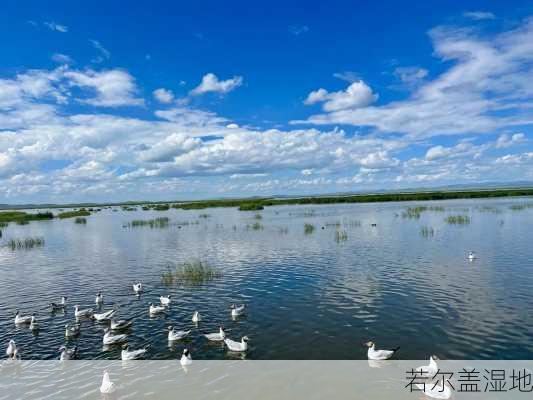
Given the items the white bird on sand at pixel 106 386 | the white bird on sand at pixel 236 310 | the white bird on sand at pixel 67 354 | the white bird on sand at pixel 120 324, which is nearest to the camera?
the white bird on sand at pixel 106 386

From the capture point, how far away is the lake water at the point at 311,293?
18844 mm

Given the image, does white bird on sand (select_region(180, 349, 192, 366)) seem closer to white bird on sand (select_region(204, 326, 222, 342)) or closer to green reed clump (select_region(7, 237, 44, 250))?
white bird on sand (select_region(204, 326, 222, 342))

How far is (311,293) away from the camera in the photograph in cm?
2730

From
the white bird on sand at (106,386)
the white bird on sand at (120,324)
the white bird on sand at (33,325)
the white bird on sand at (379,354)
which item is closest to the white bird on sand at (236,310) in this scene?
the white bird on sand at (120,324)

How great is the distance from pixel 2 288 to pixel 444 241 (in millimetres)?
43129

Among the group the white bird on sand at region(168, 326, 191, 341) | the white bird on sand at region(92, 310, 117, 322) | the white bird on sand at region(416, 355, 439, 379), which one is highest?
the white bird on sand at region(92, 310, 117, 322)

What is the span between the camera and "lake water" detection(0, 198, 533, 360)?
61.8 feet

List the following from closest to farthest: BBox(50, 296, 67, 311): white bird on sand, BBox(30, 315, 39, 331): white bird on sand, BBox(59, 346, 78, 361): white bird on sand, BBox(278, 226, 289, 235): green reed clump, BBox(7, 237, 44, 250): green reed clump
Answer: BBox(59, 346, 78, 361): white bird on sand < BBox(30, 315, 39, 331): white bird on sand < BBox(50, 296, 67, 311): white bird on sand < BBox(7, 237, 44, 250): green reed clump < BBox(278, 226, 289, 235): green reed clump

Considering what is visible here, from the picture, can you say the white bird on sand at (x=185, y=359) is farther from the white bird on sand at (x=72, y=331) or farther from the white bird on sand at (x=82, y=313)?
the white bird on sand at (x=82, y=313)

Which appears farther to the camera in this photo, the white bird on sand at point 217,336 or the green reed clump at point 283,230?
the green reed clump at point 283,230

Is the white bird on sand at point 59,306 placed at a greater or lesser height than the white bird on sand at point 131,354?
greater

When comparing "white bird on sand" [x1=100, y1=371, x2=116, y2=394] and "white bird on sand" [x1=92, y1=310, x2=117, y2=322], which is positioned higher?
"white bird on sand" [x1=92, y1=310, x2=117, y2=322]

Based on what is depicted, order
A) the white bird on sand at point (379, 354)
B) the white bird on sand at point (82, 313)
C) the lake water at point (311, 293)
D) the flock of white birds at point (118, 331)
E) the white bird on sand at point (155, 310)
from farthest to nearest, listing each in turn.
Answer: the white bird on sand at point (155, 310), the white bird on sand at point (82, 313), the lake water at point (311, 293), the flock of white birds at point (118, 331), the white bird on sand at point (379, 354)

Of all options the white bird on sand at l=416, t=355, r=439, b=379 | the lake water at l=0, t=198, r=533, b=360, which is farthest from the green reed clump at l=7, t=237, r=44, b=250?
the white bird on sand at l=416, t=355, r=439, b=379
